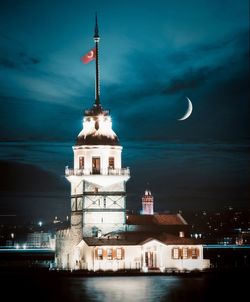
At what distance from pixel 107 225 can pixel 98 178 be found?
5.15 meters

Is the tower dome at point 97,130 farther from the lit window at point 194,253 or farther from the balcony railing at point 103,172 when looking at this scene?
the lit window at point 194,253

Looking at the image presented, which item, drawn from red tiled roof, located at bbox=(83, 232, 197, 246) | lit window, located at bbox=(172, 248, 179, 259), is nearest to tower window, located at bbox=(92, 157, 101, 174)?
red tiled roof, located at bbox=(83, 232, 197, 246)

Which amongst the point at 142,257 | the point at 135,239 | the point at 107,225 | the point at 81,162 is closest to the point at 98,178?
the point at 81,162

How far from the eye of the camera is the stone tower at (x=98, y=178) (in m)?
111

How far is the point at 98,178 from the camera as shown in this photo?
4353 inches

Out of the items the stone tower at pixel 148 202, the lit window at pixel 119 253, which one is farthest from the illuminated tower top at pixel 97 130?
the stone tower at pixel 148 202

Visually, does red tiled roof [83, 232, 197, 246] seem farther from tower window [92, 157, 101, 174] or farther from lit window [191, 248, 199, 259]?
tower window [92, 157, 101, 174]

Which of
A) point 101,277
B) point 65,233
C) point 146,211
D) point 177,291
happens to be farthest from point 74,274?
point 146,211

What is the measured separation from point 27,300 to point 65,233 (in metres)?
28.3

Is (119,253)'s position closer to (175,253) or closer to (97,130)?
(175,253)

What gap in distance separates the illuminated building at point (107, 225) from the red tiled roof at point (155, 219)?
0.38 ft

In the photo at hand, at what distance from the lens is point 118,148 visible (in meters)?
112

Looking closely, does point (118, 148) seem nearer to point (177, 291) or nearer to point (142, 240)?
point (142, 240)

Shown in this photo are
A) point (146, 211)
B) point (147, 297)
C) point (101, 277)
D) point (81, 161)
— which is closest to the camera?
point (147, 297)
